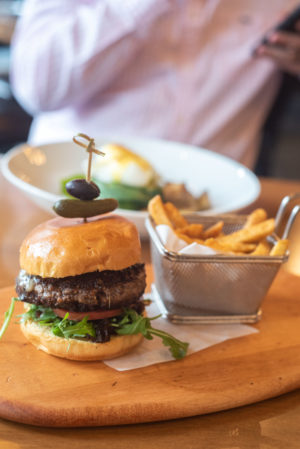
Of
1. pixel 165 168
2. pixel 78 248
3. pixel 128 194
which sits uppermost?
pixel 78 248

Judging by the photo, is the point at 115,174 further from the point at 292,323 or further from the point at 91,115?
the point at 91,115

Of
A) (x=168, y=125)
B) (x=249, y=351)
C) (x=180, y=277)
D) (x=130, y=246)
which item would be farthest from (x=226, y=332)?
(x=168, y=125)

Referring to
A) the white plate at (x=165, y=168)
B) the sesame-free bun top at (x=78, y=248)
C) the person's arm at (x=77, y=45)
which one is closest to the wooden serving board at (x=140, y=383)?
the sesame-free bun top at (x=78, y=248)

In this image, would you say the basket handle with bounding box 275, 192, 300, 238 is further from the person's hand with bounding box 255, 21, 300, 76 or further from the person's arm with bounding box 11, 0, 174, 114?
the person's arm with bounding box 11, 0, 174, 114

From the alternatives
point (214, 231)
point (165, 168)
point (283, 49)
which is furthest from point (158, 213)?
point (283, 49)

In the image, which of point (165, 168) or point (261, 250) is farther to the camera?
point (165, 168)

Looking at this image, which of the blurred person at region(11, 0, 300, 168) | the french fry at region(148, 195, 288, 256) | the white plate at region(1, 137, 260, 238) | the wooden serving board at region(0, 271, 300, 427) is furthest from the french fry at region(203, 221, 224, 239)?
the blurred person at region(11, 0, 300, 168)

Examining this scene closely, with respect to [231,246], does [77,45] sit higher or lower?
higher

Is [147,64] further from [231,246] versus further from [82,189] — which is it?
[82,189]

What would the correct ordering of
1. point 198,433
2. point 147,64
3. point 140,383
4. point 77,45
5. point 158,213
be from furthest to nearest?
point 147,64 → point 77,45 → point 158,213 → point 140,383 → point 198,433
